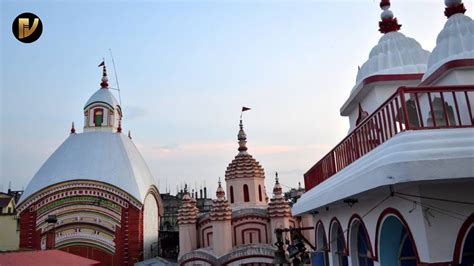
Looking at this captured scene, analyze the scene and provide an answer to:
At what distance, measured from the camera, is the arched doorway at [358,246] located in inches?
269

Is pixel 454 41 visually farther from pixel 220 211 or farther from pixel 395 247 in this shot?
pixel 220 211

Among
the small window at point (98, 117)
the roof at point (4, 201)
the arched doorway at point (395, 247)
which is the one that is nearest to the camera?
the arched doorway at point (395, 247)

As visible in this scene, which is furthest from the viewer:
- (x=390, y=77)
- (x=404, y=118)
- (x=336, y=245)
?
(x=336, y=245)

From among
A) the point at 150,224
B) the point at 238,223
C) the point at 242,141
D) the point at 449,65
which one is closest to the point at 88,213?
the point at 150,224

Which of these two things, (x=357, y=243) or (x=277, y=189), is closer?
(x=357, y=243)

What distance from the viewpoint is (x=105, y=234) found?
25297mm

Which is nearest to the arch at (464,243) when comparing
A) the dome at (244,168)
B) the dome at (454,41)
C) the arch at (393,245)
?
the arch at (393,245)

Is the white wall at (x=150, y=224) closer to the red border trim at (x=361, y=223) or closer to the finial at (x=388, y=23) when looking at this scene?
the finial at (x=388, y=23)

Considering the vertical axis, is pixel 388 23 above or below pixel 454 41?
above

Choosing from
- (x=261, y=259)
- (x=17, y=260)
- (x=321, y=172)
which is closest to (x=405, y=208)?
(x=321, y=172)

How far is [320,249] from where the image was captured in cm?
982

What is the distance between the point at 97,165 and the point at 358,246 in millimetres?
22114

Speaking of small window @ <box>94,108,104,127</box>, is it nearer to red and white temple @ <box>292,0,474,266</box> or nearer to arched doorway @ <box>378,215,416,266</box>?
red and white temple @ <box>292,0,474,266</box>

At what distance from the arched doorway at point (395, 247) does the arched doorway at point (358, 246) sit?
1.00 metres
